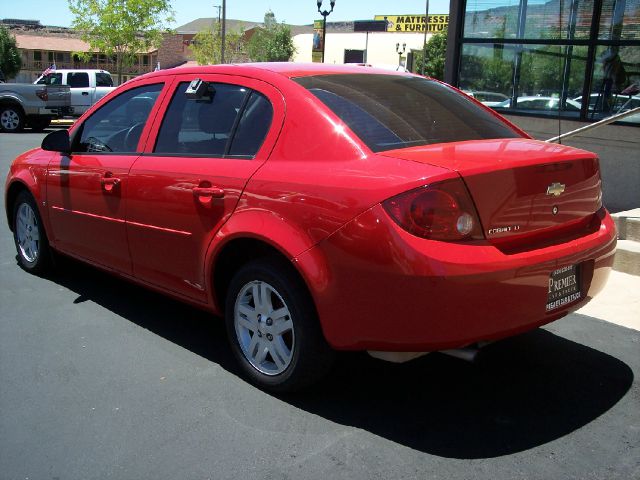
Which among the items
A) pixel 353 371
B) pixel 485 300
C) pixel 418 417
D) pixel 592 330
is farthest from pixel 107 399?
pixel 592 330

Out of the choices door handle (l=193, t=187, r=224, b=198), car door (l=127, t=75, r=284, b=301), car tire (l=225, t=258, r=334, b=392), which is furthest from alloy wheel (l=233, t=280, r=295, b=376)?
door handle (l=193, t=187, r=224, b=198)

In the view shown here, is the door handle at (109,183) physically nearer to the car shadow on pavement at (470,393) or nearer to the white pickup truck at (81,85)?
the car shadow on pavement at (470,393)

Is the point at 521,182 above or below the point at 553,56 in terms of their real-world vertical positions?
below

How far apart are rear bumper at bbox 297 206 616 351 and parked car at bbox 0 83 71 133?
1930 cm

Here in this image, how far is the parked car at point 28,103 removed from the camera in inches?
772

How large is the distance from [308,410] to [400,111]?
1644 mm

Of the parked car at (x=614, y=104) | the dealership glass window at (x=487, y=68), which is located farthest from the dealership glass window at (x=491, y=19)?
the parked car at (x=614, y=104)

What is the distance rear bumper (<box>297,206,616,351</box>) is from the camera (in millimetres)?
2773

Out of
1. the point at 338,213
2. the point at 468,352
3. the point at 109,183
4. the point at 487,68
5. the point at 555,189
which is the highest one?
the point at 487,68

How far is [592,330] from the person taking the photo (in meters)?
4.46

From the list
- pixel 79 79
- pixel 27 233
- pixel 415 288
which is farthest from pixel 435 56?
pixel 415 288

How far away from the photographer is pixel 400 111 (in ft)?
11.6

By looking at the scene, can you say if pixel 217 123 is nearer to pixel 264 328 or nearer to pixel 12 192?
pixel 264 328

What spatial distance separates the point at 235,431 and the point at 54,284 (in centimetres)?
298
